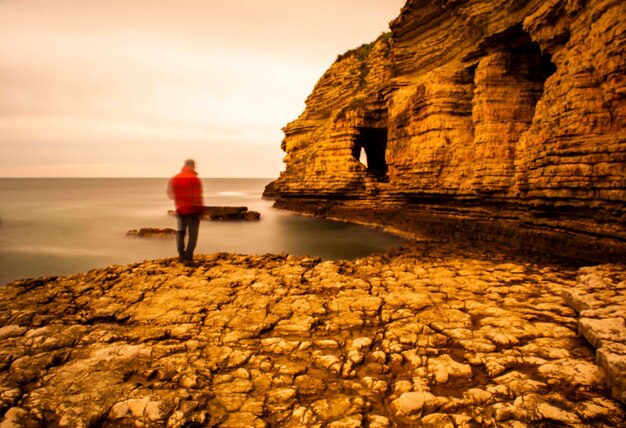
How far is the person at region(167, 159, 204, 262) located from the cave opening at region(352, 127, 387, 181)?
52.7ft

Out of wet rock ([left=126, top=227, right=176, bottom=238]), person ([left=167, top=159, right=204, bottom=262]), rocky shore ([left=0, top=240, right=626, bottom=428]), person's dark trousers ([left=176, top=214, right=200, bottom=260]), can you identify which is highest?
person ([left=167, top=159, right=204, bottom=262])

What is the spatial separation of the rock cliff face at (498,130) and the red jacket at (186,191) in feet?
28.7

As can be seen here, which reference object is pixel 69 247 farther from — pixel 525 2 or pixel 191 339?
pixel 525 2

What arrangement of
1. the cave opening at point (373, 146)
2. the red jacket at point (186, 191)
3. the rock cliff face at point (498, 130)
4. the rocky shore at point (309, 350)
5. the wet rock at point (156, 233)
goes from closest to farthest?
the rocky shore at point (309, 350)
the red jacket at point (186, 191)
the rock cliff face at point (498, 130)
the wet rock at point (156, 233)
the cave opening at point (373, 146)

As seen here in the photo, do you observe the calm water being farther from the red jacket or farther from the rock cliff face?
the red jacket

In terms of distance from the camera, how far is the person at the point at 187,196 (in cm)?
707

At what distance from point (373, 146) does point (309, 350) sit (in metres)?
23.9

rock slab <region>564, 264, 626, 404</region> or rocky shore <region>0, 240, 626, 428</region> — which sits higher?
rock slab <region>564, 264, 626, 404</region>

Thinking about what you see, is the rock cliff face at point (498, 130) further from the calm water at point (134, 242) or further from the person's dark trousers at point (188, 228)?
the person's dark trousers at point (188, 228)

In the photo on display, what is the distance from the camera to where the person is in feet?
23.2

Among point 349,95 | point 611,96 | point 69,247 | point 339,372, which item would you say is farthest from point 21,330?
point 349,95

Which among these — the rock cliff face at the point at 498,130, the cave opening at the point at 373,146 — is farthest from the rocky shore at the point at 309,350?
the cave opening at the point at 373,146

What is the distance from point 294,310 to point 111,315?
8.86ft

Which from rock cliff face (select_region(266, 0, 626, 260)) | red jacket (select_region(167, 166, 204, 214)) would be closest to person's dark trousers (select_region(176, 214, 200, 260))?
red jacket (select_region(167, 166, 204, 214))
